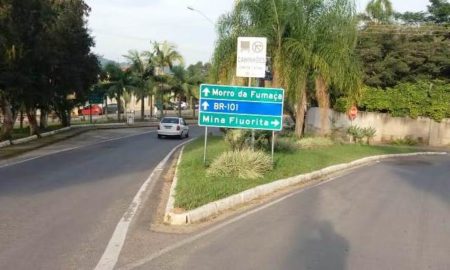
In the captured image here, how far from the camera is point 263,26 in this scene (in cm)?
2598

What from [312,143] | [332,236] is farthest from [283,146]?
[332,236]

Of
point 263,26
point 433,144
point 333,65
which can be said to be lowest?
point 433,144

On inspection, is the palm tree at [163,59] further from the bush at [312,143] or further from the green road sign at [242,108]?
the green road sign at [242,108]

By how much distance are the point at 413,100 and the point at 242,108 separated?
25086 mm

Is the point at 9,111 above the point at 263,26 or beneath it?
beneath

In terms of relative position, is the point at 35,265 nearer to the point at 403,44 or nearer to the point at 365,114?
the point at 365,114

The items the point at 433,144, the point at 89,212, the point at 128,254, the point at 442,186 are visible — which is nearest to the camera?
the point at 128,254

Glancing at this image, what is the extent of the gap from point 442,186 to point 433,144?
74.7 feet

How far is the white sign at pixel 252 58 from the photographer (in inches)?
653

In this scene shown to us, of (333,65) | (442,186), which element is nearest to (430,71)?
(333,65)

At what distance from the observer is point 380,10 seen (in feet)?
149

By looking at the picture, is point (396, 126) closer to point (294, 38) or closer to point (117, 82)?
point (294, 38)

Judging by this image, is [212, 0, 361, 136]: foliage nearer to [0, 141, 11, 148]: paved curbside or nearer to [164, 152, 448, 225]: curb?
[164, 152, 448, 225]: curb

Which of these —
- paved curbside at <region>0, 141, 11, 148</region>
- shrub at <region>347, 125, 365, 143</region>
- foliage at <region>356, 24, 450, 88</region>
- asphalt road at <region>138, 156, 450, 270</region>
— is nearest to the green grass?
asphalt road at <region>138, 156, 450, 270</region>
